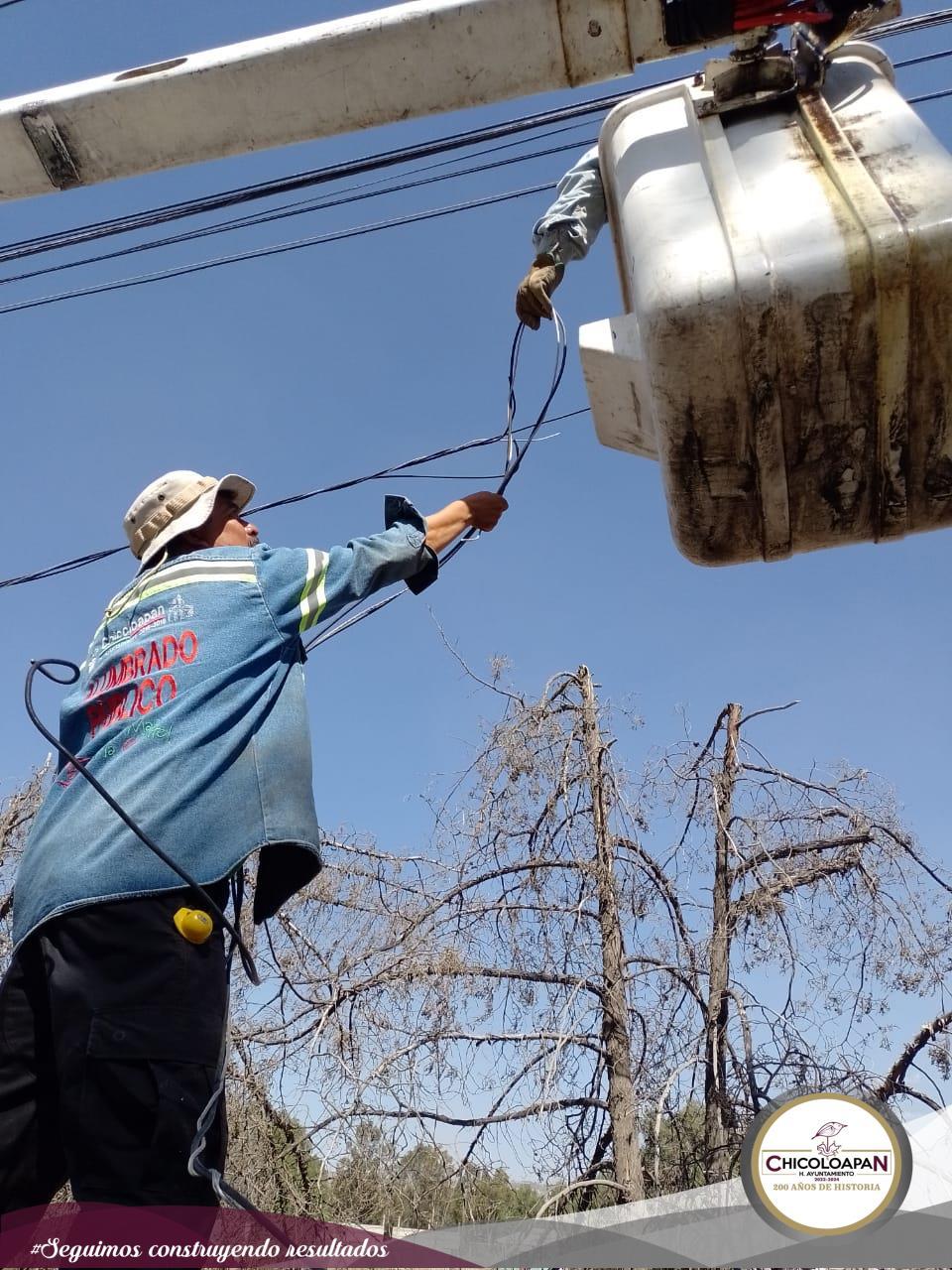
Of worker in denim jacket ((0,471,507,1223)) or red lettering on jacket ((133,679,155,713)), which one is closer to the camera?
worker in denim jacket ((0,471,507,1223))

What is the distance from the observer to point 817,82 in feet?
7.77

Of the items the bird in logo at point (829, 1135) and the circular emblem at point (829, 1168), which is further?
the bird in logo at point (829, 1135)

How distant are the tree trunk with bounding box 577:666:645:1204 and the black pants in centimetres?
393

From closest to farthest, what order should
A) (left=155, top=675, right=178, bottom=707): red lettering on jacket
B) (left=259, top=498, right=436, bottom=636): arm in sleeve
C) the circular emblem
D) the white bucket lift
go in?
1. the white bucket lift
2. (left=155, top=675, right=178, bottom=707): red lettering on jacket
3. (left=259, top=498, right=436, bottom=636): arm in sleeve
4. the circular emblem

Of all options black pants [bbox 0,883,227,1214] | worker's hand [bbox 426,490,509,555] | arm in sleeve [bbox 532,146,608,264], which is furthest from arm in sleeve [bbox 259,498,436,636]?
arm in sleeve [bbox 532,146,608,264]

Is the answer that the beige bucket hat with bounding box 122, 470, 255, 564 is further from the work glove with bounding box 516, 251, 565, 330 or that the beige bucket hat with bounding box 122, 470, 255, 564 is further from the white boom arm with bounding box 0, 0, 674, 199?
the white boom arm with bounding box 0, 0, 674, 199

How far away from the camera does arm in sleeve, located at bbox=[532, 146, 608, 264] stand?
2719 millimetres

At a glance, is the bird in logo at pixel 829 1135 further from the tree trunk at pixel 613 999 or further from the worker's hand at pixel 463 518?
the worker's hand at pixel 463 518

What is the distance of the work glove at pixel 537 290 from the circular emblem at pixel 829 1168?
121 inches

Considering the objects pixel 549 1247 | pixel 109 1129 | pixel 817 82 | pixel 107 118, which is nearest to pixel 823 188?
pixel 817 82

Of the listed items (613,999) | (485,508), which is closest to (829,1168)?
(613,999)

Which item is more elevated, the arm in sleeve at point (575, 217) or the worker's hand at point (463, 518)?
the arm in sleeve at point (575, 217)

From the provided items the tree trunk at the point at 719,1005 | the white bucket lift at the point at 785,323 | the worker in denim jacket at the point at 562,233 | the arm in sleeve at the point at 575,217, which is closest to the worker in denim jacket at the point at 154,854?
the white bucket lift at the point at 785,323

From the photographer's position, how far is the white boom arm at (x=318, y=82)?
3021mm
